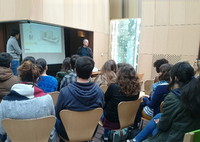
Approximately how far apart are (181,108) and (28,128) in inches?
50.8

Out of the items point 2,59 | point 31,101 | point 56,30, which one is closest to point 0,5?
point 56,30

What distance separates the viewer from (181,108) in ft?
3.97

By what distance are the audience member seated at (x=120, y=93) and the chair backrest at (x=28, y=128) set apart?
820 mm

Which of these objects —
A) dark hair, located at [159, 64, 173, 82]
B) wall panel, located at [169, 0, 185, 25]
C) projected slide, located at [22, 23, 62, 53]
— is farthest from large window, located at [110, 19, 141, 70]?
dark hair, located at [159, 64, 173, 82]

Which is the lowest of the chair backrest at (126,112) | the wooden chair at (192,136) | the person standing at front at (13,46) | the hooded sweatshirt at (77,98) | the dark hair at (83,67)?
Answer: the chair backrest at (126,112)

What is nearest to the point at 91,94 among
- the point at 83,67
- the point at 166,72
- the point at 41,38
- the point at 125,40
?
the point at 83,67

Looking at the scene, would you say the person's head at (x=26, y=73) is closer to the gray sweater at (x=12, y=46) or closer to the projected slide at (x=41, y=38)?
the gray sweater at (x=12, y=46)

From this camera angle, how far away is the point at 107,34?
23.1 feet

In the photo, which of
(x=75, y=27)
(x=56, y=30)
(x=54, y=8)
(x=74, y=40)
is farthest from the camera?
(x=74, y=40)

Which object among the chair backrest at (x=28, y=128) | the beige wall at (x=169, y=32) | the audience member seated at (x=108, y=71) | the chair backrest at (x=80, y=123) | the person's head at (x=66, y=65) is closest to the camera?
the chair backrest at (x=28, y=128)

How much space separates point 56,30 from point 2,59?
3.84 meters

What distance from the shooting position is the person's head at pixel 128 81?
1.75m

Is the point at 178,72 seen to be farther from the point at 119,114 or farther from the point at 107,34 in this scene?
the point at 107,34

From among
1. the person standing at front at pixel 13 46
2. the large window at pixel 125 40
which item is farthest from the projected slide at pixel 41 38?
the large window at pixel 125 40
